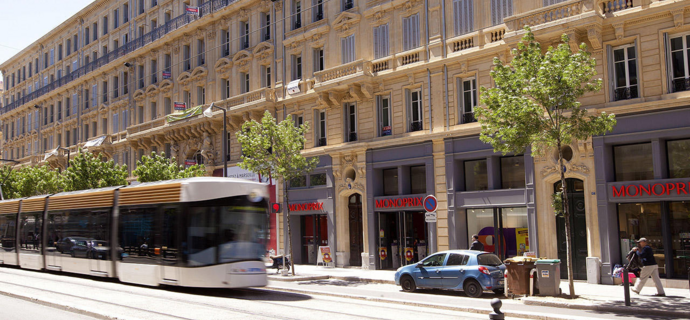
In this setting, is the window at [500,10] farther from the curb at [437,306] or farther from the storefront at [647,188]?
the curb at [437,306]

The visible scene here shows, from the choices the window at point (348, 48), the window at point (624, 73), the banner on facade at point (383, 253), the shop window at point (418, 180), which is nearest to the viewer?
the window at point (624, 73)

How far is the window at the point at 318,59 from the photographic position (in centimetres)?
3055

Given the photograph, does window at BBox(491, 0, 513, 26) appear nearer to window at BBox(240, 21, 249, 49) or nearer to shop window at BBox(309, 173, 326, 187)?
shop window at BBox(309, 173, 326, 187)

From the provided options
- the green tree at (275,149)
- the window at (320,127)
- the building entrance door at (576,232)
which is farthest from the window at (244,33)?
the building entrance door at (576,232)

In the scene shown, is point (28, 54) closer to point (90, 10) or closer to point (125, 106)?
point (90, 10)

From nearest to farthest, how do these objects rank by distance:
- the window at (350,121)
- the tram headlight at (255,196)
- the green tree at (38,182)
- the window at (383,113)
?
1. the tram headlight at (255,196)
2. the window at (383,113)
3. the window at (350,121)
4. the green tree at (38,182)

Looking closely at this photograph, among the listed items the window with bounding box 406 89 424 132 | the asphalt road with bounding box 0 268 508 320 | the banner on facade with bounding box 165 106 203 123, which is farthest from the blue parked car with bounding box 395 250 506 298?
the banner on facade with bounding box 165 106 203 123

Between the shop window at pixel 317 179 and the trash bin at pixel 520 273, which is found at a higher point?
the shop window at pixel 317 179

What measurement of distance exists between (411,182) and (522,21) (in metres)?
8.53

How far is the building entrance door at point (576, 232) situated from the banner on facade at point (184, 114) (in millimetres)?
23812

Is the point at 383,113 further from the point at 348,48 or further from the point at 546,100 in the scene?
the point at 546,100

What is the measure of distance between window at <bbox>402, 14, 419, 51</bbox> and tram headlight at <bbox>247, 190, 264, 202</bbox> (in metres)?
12.2

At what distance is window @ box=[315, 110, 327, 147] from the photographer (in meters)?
30.0

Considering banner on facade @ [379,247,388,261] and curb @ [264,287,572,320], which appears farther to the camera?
banner on facade @ [379,247,388,261]
